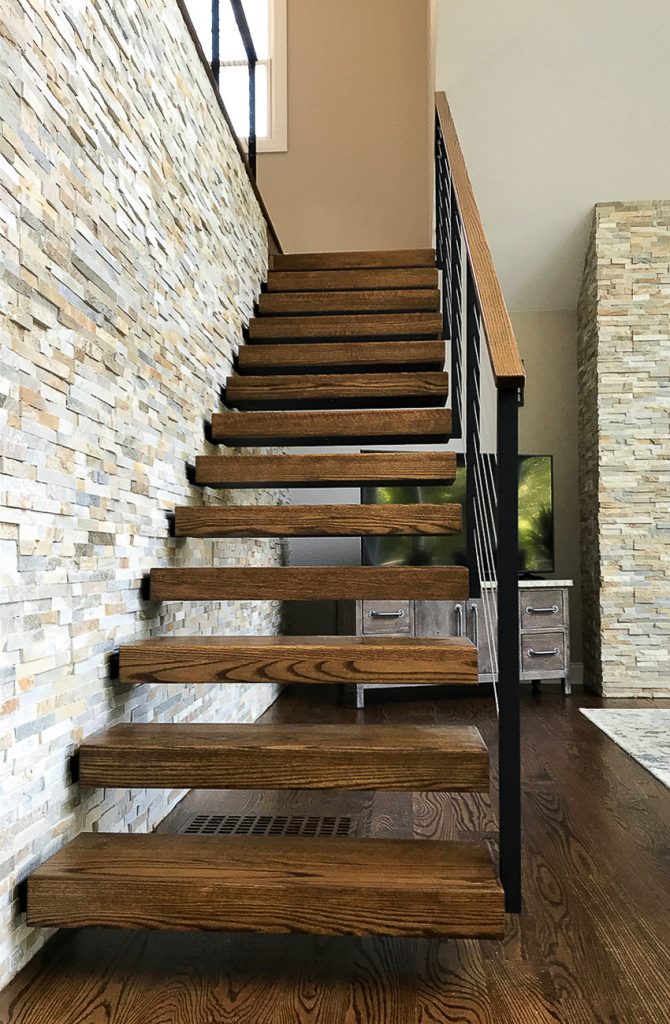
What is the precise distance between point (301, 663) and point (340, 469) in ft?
2.98

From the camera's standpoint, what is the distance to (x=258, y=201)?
14.6 ft

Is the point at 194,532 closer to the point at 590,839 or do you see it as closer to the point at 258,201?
the point at 590,839

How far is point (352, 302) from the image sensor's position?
4219 millimetres

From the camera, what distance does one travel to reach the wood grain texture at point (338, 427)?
3.03 meters

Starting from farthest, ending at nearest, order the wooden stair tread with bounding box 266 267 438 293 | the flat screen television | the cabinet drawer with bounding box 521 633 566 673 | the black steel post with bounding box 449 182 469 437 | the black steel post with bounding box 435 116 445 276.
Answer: the cabinet drawer with bounding box 521 633 566 673, the flat screen television, the wooden stair tread with bounding box 266 267 438 293, the black steel post with bounding box 435 116 445 276, the black steel post with bounding box 449 182 469 437

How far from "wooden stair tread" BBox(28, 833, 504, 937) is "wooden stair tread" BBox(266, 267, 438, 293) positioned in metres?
3.27

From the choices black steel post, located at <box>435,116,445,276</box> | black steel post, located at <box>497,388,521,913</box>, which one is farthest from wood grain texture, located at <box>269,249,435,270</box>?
black steel post, located at <box>497,388,521,913</box>

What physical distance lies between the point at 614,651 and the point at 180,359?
3294 mm

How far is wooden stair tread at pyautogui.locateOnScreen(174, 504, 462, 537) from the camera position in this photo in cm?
251

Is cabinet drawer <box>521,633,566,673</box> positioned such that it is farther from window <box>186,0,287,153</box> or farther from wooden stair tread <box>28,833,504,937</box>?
window <box>186,0,287,153</box>

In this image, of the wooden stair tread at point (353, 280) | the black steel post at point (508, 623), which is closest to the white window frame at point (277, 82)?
the wooden stair tread at point (353, 280)

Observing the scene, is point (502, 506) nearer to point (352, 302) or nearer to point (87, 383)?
point (87, 383)

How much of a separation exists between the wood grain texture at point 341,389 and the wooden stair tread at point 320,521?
0.82m

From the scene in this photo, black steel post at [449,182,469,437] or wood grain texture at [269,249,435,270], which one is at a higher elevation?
wood grain texture at [269,249,435,270]
